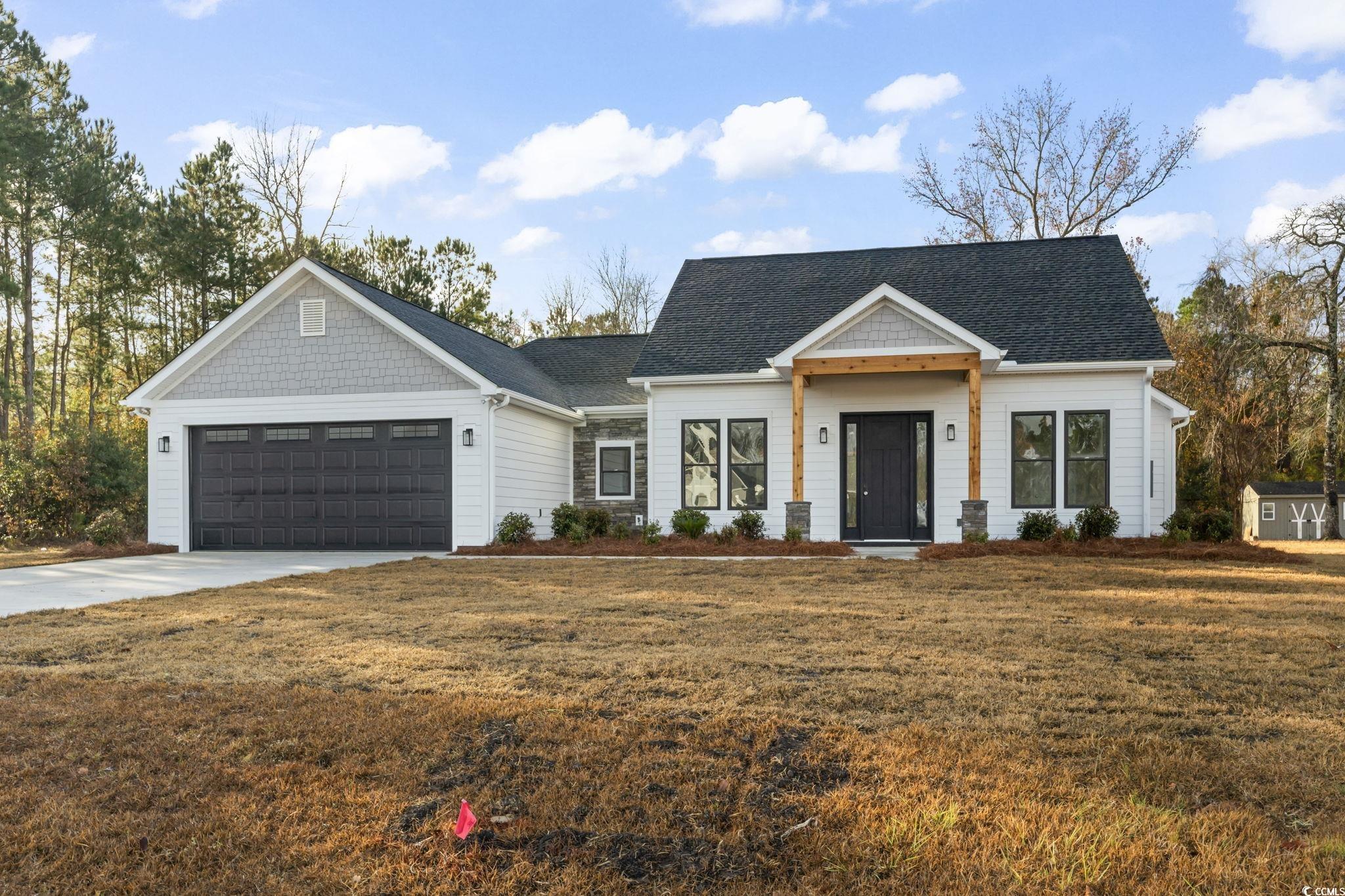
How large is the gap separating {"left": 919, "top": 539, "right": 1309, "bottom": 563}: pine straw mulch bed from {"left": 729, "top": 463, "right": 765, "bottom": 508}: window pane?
328cm

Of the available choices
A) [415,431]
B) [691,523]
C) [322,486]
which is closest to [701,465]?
[691,523]

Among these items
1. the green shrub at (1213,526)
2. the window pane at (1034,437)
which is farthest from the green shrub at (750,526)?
the green shrub at (1213,526)

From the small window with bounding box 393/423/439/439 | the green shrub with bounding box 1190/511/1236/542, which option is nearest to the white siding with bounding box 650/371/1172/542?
the green shrub with bounding box 1190/511/1236/542

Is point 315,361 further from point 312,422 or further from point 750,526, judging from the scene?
point 750,526

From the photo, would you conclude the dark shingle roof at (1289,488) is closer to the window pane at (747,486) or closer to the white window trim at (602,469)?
the window pane at (747,486)

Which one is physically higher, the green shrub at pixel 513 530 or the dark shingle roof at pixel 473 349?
the dark shingle roof at pixel 473 349

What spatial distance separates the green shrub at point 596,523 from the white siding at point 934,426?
940mm

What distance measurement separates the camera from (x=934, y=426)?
14.5 meters

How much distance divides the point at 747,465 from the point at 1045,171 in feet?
56.4

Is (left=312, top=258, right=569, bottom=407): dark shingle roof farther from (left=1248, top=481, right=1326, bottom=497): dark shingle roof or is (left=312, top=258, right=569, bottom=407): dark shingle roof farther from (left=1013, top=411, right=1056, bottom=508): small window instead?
(left=1248, top=481, right=1326, bottom=497): dark shingle roof

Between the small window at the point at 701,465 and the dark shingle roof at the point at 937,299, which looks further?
the small window at the point at 701,465

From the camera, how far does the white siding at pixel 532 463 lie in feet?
47.3

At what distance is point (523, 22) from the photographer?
1614cm

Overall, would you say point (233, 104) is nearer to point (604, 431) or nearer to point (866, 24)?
point (604, 431)
